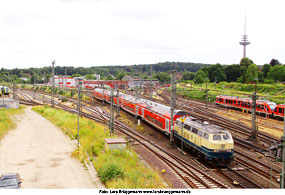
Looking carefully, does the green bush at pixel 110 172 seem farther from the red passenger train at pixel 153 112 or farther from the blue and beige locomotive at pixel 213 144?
the red passenger train at pixel 153 112

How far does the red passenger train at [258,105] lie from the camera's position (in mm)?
41862

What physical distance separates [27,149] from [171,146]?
13.4 meters

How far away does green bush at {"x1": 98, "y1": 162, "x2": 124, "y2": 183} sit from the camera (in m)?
16.6

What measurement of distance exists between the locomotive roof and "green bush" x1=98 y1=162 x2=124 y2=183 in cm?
769

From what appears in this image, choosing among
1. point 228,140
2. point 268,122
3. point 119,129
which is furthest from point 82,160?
point 268,122

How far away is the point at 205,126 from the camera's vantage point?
22234mm

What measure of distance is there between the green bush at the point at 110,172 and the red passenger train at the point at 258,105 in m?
31.7

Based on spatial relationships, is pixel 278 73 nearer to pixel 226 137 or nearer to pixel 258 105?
pixel 258 105

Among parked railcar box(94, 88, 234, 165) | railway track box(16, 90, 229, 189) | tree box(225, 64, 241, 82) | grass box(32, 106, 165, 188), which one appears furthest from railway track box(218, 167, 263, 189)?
tree box(225, 64, 241, 82)

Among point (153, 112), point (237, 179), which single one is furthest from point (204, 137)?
point (153, 112)

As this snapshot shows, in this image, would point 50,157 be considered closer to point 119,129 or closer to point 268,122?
point 119,129

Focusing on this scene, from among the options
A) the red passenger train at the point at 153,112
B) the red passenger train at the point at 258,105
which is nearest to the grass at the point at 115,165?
the red passenger train at the point at 153,112

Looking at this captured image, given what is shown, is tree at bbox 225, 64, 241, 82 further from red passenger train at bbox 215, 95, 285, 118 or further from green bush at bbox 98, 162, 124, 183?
green bush at bbox 98, 162, 124, 183

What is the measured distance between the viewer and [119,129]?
118ft
